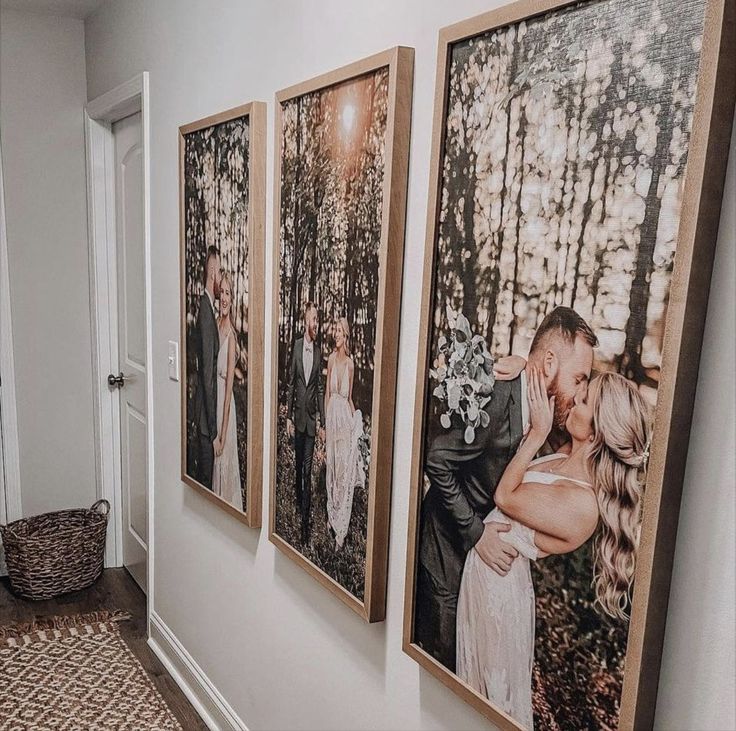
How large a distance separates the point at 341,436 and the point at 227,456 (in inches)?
25.7

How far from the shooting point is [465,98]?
1.24m

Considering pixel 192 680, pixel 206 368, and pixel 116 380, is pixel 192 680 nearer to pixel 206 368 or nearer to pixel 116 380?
pixel 206 368

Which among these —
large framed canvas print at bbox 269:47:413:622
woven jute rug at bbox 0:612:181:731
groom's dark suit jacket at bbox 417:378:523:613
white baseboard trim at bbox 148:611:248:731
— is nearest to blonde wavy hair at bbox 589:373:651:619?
groom's dark suit jacket at bbox 417:378:523:613

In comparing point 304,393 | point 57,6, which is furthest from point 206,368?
point 57,6

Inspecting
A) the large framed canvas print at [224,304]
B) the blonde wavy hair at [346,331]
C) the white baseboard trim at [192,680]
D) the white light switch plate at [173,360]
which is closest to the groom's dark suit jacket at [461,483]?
the blonde wavy hair at [346,331]

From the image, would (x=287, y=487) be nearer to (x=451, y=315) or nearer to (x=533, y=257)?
(x=451, y=315)

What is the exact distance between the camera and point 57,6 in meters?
3.10

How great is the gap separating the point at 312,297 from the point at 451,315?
49cm

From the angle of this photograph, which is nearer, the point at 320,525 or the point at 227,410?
the point at 320,525

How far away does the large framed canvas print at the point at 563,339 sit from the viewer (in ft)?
3.05

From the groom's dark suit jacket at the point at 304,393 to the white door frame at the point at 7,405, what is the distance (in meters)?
2.07

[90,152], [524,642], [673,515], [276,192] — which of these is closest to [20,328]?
[90,152]

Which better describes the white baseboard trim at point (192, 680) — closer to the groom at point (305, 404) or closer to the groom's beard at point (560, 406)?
the groom at point (305, 404)

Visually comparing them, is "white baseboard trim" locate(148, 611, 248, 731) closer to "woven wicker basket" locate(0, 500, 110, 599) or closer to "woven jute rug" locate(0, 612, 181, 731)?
"woven jute rug" locate(0, 612, 181, 731)
